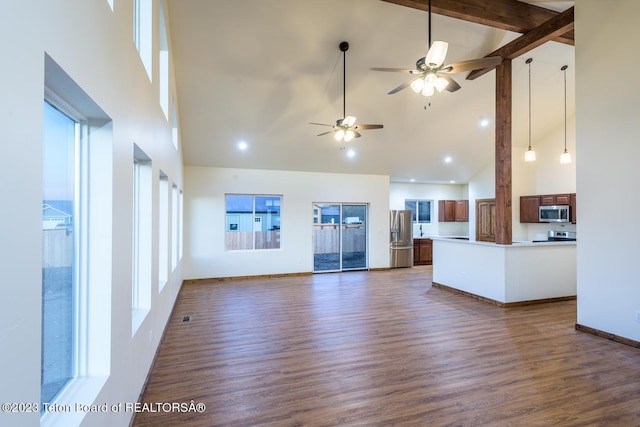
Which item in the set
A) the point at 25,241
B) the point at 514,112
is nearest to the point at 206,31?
the point at 25,241

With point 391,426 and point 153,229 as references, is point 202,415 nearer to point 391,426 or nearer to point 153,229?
point 391,426

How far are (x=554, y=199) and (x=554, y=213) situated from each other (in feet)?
1.22

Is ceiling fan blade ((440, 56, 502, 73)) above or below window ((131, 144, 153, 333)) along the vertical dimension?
above

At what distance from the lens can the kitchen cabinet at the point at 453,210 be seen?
32.8 ft

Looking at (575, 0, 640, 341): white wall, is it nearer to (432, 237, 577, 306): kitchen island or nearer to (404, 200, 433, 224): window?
(432, 237, 577, 306): kitchen island

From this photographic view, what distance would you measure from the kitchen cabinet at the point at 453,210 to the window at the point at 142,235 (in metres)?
9.29

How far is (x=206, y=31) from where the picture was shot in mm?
4121

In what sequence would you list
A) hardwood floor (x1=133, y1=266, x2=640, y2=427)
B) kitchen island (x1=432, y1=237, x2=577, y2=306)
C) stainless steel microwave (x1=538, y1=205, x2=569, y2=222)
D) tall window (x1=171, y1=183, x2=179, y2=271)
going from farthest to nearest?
stainless steel microwave (x1=538, y1=205, x2=569, y2=222)
kitchen island (x1=432, y1=237, x2=577, y2=306)
tall window (x1=171, y1=183, x2=179, y2=271)
hardwood floor (x1=133, y1=266, x2=640, y2=427)

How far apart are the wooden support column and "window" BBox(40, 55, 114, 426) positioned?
17.5 ft

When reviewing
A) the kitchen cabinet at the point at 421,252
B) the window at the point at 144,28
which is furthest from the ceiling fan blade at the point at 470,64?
the kitchen cabinet at the point at 421,252

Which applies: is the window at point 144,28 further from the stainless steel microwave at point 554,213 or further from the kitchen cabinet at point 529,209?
the kitchen cabinet at point 529,209

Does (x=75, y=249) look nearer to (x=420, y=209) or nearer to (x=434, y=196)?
(x=420, y=209)

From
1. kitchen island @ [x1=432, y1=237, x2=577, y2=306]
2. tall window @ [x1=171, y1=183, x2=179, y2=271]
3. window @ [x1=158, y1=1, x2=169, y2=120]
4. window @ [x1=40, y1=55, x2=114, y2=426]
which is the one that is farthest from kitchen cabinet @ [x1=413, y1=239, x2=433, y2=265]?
window @ [x1=40, y1=55, x2=114, y2=426]

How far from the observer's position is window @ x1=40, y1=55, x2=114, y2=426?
1.31 meters
